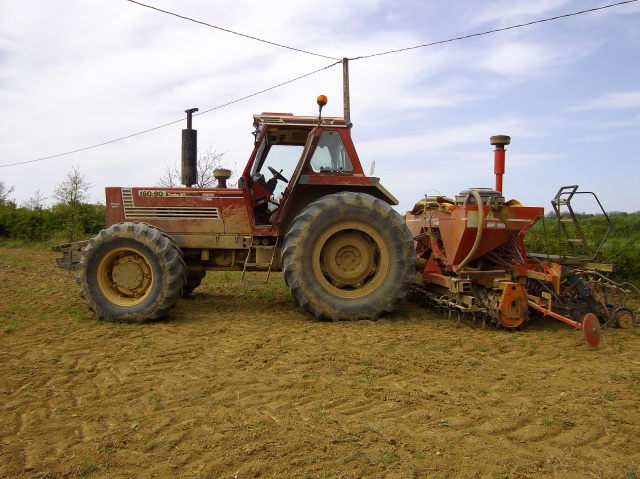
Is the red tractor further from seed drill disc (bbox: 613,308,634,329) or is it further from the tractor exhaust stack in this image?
seed drill disc (bbox: 613,308,634,329)

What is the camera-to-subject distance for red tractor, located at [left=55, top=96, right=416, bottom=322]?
5922 mm

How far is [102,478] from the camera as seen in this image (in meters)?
2.52

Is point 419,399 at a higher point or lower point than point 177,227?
lower

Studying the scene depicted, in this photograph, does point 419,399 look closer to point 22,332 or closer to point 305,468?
point 305,468

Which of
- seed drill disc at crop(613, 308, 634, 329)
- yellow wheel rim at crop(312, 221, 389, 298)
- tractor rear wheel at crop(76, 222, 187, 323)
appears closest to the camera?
seed drill disc at crop(613, 308, 634, 329)

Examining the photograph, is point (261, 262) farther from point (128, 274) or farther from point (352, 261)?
point (128, 274)

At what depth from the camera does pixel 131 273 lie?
5.99 m

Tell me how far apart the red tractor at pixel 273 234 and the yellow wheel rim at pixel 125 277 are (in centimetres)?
1

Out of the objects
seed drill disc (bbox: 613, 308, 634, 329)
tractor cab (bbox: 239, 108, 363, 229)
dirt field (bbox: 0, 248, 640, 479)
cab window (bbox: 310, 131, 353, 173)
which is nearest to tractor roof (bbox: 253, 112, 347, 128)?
tractor cab (bbox: 239, 108, 363, 229)

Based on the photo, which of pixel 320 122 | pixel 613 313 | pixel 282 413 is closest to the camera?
pixel 282 413

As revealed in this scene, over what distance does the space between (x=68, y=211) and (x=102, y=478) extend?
1756cm

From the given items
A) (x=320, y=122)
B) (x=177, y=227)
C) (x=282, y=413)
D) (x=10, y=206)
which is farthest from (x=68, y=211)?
(x=282, y=413)

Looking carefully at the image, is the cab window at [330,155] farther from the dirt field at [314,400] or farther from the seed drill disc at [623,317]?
the seed drill disc at [623,317]

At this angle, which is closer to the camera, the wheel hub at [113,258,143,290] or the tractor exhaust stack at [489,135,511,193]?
the wheel hub at [113,258,143,290]
